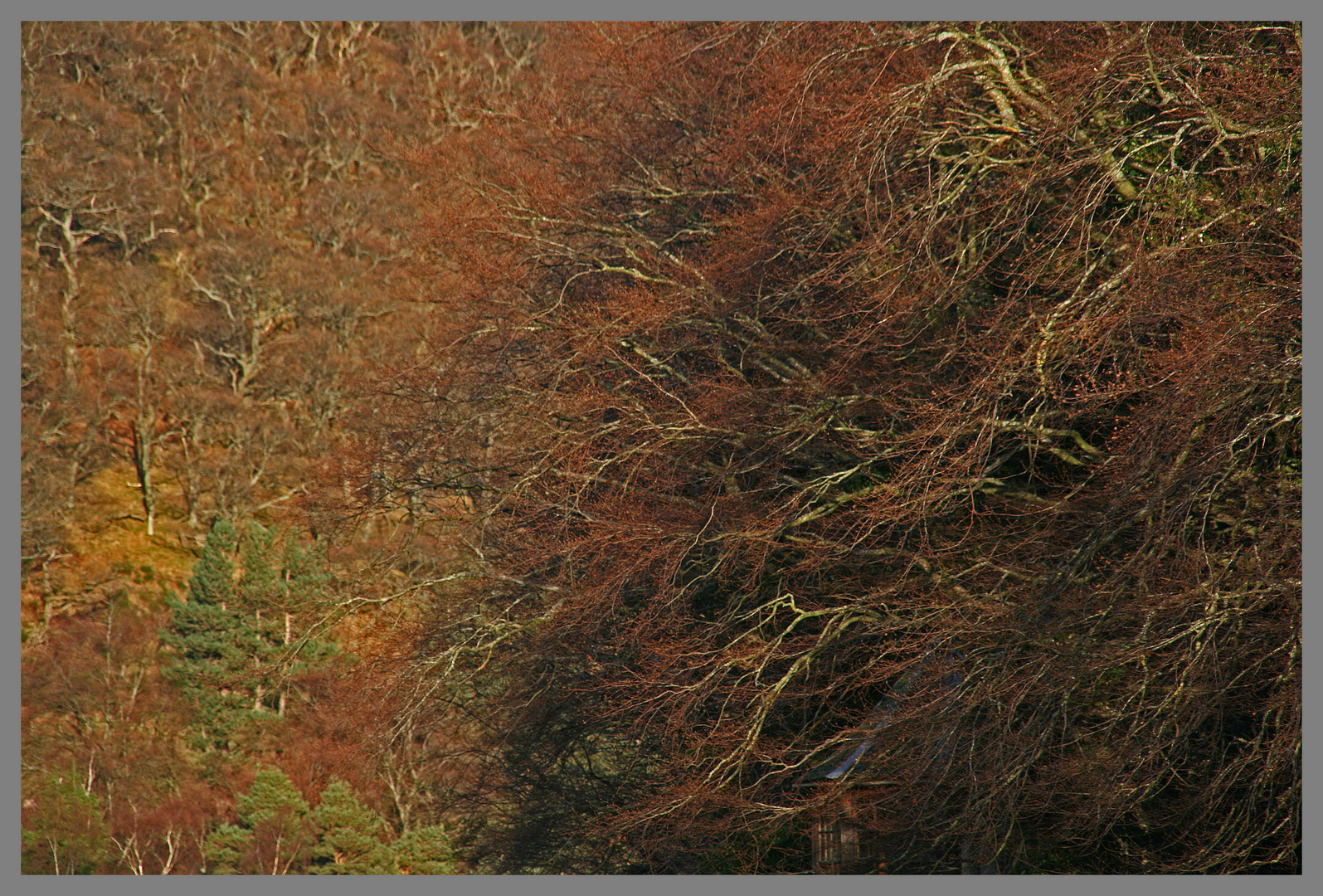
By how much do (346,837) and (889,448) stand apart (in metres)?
20.8

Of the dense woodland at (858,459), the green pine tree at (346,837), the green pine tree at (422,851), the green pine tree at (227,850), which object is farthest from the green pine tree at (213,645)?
the dense woodland at (858,459)

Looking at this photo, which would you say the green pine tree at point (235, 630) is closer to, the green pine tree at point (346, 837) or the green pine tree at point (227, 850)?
the green pine tree at point (227, 850)

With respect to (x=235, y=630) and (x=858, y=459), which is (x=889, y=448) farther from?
(x=235, y=630)

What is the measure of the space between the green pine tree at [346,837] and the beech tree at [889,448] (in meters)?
13.0

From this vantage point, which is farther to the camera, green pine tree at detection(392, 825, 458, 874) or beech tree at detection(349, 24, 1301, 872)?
green pine tree at detection(392, 825, 458, 874)

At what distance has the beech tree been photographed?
32.4 ft

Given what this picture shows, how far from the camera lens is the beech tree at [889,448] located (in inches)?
388

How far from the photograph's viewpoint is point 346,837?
29109 mm

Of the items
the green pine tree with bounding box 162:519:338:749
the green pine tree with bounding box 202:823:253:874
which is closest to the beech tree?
the green pine tree with bounding box 202:823:253:874

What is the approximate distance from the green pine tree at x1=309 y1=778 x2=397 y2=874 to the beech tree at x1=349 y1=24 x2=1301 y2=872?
13014 mm

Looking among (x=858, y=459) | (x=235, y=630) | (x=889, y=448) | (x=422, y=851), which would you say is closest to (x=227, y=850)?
(x=422, y=851)

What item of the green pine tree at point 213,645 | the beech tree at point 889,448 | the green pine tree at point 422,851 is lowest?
the green pine tree at point 422,851

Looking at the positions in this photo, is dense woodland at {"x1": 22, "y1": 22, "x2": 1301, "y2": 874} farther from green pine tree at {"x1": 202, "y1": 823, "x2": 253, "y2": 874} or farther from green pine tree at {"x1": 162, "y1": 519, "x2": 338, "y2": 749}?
green pine tree at {"x1": 162, "y1": 519, "x2": 338, "y2": 749}

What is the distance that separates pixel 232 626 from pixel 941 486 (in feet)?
87.4
